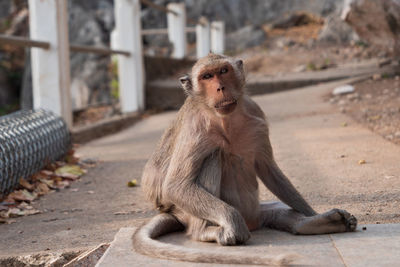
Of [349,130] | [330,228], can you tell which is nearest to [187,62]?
[349,130]

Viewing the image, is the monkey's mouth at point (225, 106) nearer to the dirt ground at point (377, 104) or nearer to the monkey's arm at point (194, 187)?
the monkey's arm at point (194, 187)

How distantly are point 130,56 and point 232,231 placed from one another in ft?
22.8

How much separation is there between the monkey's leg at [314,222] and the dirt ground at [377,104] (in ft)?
7.97

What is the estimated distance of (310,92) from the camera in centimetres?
892

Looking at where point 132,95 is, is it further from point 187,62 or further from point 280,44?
point 280,44

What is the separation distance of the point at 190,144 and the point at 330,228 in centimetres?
84

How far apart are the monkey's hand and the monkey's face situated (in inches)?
21.0

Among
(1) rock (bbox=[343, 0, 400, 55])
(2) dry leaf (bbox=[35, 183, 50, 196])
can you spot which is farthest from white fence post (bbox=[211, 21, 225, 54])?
(2) dry leaf (bbox=[35, 183, 50, 196])

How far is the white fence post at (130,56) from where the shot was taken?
30.2 feet

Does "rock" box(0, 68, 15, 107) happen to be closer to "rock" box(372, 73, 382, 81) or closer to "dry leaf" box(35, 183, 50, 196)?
"rock" box(372, 73, 382, 81)

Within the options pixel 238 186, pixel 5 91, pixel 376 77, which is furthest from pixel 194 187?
pixel 5 91

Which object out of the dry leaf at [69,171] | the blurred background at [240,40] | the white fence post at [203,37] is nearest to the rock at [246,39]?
the blurred background at [240,40]

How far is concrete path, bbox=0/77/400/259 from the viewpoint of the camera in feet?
11.1

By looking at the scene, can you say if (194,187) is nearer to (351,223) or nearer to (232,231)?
(232,231)
